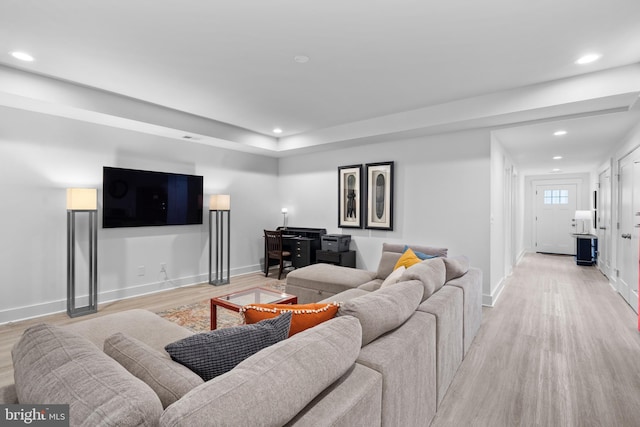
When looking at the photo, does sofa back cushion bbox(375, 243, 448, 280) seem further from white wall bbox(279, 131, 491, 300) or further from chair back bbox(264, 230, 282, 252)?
chair back bbox(264, 230, 282, 252)

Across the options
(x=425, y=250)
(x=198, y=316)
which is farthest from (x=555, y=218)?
(x=198, y=316)

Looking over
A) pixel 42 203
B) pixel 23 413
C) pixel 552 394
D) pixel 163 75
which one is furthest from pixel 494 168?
pixel 42 203

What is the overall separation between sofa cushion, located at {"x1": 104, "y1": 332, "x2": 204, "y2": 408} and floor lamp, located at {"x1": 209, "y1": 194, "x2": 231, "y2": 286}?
165 inches

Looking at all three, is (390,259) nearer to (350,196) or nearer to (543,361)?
(543,361)

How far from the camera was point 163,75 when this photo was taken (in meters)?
3.25

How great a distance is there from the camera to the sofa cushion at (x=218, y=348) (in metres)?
→ 1.10

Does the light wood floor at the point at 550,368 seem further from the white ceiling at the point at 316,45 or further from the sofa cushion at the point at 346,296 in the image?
the white ceiling at the point at 316,45

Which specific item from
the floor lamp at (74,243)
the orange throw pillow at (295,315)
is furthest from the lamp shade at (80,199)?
the orange throw pillow at (295,315)

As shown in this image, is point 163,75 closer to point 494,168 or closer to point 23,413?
point 23,413

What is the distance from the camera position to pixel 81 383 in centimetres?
86

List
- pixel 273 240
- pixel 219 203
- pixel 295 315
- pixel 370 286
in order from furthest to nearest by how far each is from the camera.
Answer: pixel 273 240 → pixel 219 203 → pixel 370 286 → pixel 295 315

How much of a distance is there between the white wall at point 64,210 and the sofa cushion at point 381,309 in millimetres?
4008

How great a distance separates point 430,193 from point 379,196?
0.83 meters

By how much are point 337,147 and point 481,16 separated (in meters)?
3.46
